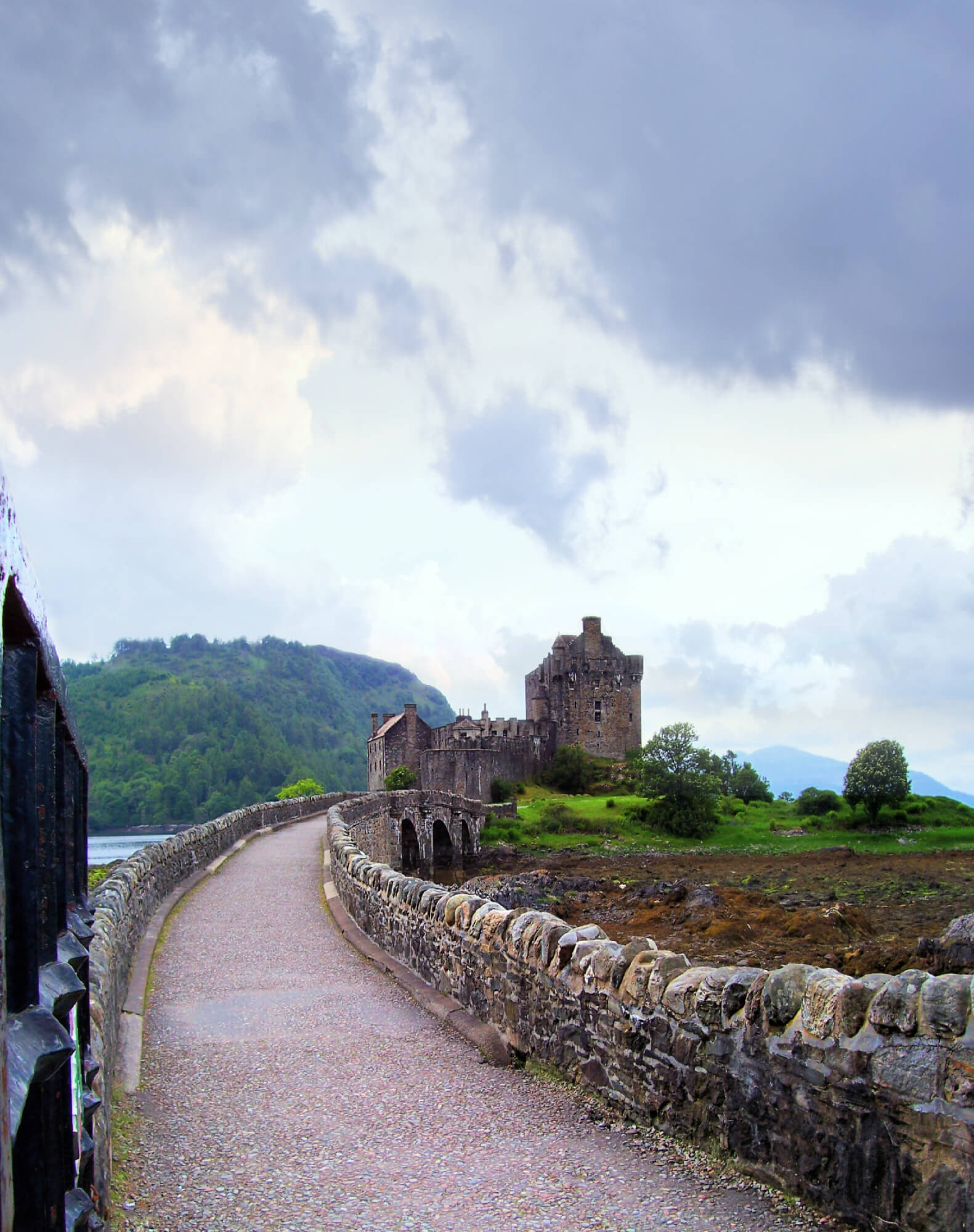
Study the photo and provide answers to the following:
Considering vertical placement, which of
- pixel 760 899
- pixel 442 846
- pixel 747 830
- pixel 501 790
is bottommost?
pixel 442 846

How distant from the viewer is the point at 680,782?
55.1 meters

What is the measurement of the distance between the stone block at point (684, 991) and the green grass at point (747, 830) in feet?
152


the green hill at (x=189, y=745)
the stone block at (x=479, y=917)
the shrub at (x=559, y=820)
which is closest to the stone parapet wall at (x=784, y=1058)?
the stone block at (x=479, y=917)

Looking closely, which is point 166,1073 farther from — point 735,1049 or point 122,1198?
point 735,1049

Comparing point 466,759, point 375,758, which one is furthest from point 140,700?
point 466,759

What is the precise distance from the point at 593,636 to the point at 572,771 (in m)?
10.9

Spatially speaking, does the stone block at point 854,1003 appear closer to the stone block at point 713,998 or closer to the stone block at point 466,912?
the stone block at point 713,998

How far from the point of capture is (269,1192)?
5305 millimetres

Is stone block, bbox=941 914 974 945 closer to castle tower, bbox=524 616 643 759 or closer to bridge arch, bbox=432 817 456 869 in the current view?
bridge arch, bbox=432 817 456 869

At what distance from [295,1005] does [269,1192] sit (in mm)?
4303

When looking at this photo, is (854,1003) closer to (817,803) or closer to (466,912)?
(466,912)

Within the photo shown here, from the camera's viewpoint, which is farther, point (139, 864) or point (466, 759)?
point (466, 759)

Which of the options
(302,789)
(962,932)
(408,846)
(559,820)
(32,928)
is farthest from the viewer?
(302,789)

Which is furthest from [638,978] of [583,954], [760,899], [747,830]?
[747,830]
